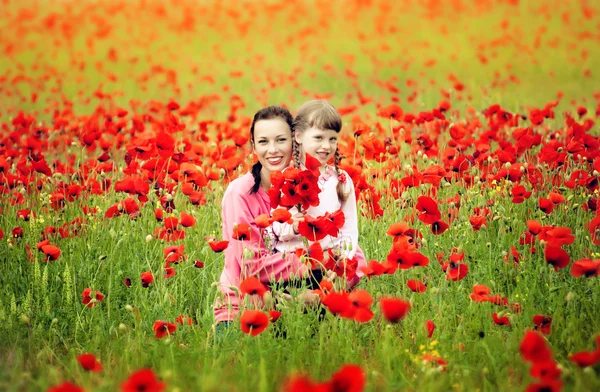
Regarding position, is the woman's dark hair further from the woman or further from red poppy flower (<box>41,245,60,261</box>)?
red poppy flower (<box>41,245,60,261</box>)

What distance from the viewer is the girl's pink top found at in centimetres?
322

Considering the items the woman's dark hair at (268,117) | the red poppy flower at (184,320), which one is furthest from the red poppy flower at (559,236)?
the red poppy flower at (184,320)

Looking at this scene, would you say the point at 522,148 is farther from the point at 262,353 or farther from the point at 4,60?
the point at 4,60

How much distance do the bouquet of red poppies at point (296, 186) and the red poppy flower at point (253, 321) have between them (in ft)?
1.63

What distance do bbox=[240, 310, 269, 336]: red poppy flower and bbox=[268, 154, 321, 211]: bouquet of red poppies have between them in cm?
50

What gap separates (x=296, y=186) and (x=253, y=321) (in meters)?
0.57

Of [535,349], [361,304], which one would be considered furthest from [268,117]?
[535,349]

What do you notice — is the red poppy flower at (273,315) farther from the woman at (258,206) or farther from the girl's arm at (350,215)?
the girl's arm at (350,215)

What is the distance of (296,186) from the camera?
2.74m

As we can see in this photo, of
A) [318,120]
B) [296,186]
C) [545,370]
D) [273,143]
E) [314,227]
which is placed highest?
[318,120]

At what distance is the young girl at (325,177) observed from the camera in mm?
3383

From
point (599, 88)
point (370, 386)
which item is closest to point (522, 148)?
point (370, 386)

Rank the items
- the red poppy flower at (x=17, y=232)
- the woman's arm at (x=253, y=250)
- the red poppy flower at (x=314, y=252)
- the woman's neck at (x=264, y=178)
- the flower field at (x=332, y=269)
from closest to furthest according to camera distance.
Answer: the flower field at (x=332, y=269)
the red poppy flower at (x=314, y=252)
the woman's arm at (x=253, y=250)
the woman's neck at (x=264, y=178)
the red poppy flower at (x=17, y=232)

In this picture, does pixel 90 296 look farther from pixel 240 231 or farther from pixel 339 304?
pixel 339 304
